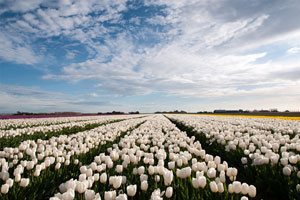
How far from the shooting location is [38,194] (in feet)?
9.76

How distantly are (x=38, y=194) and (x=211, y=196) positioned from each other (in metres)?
2.50

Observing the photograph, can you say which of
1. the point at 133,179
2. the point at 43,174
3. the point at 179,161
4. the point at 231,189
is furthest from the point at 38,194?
the point at 231,189

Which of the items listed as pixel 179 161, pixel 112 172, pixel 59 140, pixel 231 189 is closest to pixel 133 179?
pixel 112 172

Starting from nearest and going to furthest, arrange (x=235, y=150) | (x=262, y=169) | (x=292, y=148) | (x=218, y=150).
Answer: (x=262, y=169) < (x=292, y=148) < (x=235, y=150) < (x=218, y=150)

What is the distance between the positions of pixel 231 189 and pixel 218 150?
464 centimetres

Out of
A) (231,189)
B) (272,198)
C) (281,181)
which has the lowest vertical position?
(272,198)

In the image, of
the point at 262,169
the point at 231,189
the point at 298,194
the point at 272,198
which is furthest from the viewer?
the point at 262,169

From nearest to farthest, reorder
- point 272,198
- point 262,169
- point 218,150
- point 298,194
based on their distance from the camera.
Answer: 1. point 298,194
2. point 272,198
3. point 262,169
4. point 218,150

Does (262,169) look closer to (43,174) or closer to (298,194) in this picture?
(298,194)

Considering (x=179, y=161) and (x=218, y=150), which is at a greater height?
(x=179, y=161)

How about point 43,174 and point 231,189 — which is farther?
point 43,174

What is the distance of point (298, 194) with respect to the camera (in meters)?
2.88

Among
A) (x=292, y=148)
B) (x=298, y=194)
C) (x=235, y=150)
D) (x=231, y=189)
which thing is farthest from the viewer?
(x=235, y=150)

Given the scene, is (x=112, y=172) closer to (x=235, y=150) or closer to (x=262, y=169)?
(x=262, y=169)
